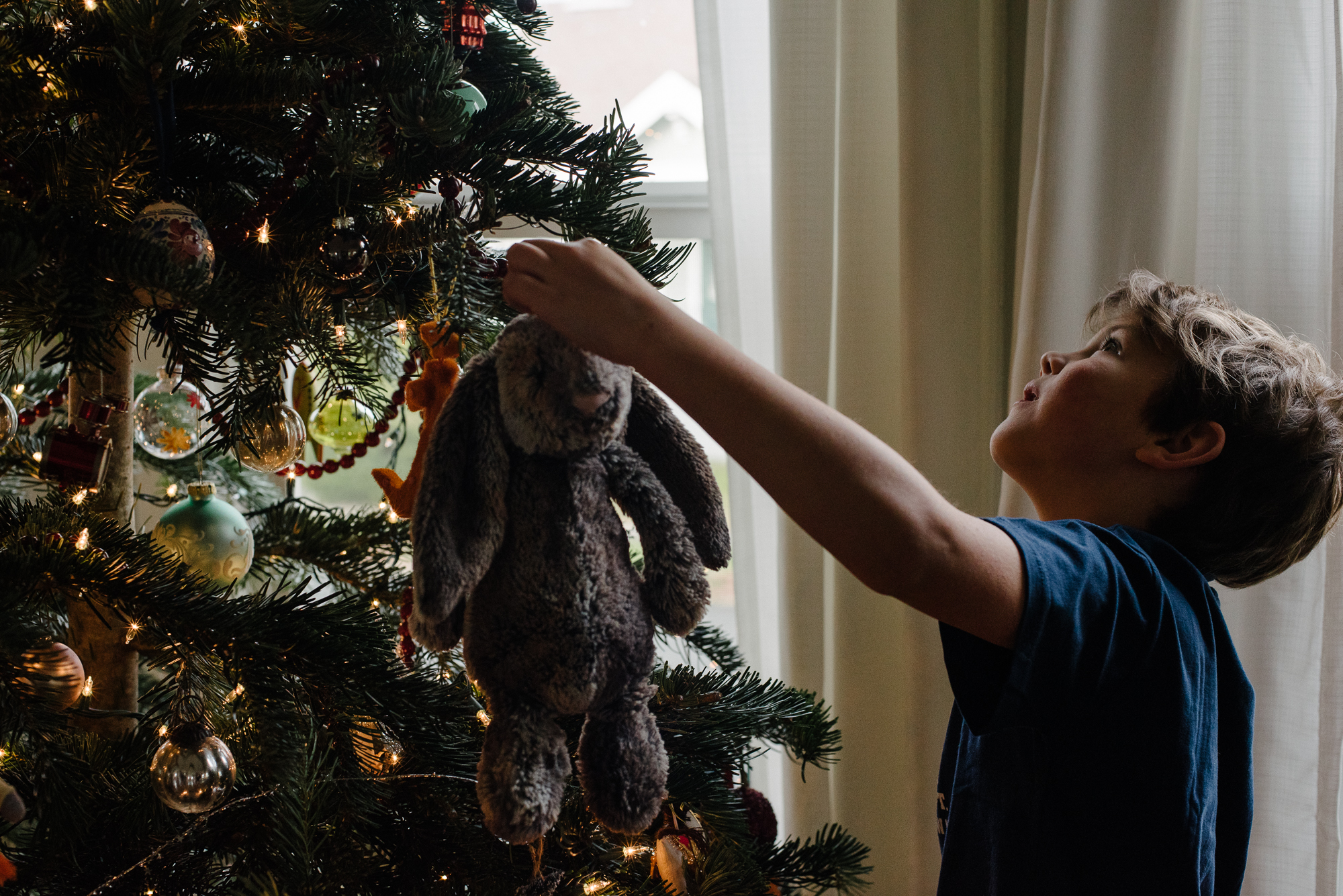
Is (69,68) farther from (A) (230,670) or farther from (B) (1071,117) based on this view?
(B) (1071,117)

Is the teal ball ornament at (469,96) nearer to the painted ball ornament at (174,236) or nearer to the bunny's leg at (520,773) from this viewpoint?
the painted ball ornament at (174,236)

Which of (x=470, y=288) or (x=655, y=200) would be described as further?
(x=655, y=200)

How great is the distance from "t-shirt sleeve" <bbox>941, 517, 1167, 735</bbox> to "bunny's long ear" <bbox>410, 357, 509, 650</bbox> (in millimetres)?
343

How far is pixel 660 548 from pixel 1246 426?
1.77 feet

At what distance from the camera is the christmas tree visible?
1.92ft

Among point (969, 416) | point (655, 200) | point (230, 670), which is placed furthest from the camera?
point (655, 200)

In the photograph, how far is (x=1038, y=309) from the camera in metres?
1.11

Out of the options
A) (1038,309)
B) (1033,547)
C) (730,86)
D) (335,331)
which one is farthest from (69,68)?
(1038,309)

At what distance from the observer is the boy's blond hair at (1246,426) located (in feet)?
2.53

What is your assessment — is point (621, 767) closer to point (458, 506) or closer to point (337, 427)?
point (458, 506)

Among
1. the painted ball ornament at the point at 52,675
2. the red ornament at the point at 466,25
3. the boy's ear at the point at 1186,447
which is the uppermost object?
the red ornament at the point at 466,25

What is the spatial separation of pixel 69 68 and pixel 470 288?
12.0 inches

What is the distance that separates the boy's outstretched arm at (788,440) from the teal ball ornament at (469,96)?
0.16m

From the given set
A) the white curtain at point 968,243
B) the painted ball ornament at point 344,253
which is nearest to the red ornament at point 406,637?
the painted ball ornament at point 344,253
